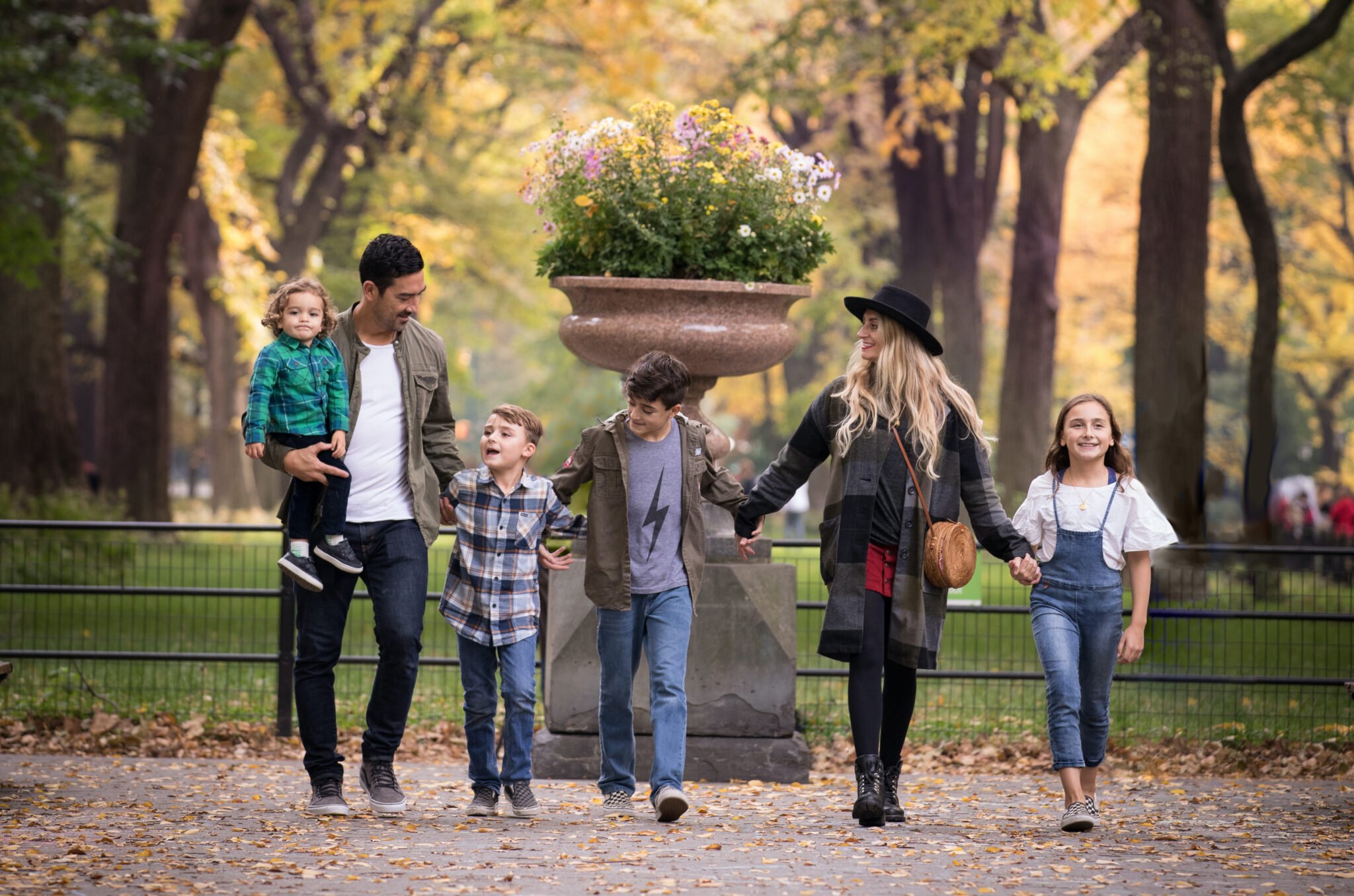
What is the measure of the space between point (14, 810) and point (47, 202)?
44.0ft

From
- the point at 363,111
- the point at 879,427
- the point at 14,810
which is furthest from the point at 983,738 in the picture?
the point at 363,111

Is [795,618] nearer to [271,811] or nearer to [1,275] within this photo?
[271,811]

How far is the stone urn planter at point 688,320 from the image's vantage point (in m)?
7.32

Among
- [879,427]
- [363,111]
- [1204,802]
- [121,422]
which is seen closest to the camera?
[879,427]

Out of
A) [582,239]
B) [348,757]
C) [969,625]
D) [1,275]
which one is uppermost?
[1,275]

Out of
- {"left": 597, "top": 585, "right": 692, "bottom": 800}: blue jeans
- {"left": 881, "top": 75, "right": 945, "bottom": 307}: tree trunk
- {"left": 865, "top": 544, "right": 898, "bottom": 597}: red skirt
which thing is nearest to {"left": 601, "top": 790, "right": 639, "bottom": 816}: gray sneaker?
{"left": 597, "top": 585, "right": 692, "bottom": 800}: blue jeans

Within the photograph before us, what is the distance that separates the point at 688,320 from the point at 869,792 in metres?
2.35

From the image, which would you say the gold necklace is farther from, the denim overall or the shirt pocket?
the shirt pocket

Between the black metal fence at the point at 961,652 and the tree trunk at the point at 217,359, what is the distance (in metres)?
19.0

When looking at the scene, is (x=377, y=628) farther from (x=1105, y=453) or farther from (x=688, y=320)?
(x=1105, y=453)

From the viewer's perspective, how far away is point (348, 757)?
8.24m

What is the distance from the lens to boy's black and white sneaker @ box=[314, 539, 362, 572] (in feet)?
19.2

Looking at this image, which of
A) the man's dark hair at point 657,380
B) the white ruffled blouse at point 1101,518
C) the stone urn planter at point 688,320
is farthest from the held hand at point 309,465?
the white ruffled blouse at point 1101,518

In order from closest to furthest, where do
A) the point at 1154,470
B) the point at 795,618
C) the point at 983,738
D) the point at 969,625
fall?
the point at 795,618, the point at 983,738, the point at 969,625, the point at 1154,470
